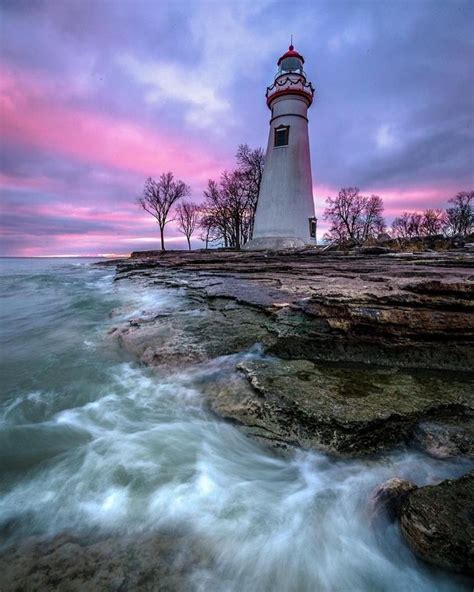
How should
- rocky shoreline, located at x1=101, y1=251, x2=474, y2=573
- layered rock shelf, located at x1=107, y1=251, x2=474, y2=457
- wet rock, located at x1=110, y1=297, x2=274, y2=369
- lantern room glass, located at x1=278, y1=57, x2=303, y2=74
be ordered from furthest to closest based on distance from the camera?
lantern room glass, located at x1=278, y1=57, x2=303, y2=74, wet rock, located at x1=110, y1=297, x2=274, y2=369, layered rock shelf, located at x1=107, y1=251, x2=474, y2=457, rocky shoreline, located at x1=101, y1=251, x2=474, y2=573

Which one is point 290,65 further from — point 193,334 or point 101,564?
point 101,564

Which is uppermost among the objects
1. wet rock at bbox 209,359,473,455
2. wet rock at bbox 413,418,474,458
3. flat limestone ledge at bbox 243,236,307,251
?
flat limestone ledge at bbox 243,236,307,251

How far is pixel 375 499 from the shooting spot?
7.09 ft

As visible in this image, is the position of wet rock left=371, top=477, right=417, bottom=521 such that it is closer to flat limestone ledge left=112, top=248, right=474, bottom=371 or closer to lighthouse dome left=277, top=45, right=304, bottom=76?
flat limestone ledge left=112, top=248, right=474, bottom=371

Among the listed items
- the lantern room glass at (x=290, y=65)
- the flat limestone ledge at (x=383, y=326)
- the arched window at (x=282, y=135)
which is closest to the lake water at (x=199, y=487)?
the flat limestone ledge at (x=383, y=326)

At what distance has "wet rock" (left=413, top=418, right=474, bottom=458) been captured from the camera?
2.43 meters

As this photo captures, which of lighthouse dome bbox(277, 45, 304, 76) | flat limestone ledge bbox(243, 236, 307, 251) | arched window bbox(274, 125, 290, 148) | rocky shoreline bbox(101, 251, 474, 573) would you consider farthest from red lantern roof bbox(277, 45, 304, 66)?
rocky shoreline bbox(101, 251, 474, 573)

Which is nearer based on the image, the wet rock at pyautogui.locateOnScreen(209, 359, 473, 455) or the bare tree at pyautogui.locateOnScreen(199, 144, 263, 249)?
the wet rock at pyautogui.locateOnScreen(209, 359, 473, 455)

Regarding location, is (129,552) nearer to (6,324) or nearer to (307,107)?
(6,324)

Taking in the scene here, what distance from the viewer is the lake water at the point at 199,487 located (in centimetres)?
186

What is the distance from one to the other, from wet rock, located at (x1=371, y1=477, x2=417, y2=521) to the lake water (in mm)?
83

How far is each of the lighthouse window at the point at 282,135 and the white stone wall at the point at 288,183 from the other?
306 millimetres

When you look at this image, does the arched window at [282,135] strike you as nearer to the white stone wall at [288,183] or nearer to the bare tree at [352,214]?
the white stone wall at [288,183]

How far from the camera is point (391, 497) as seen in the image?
2.07 m
